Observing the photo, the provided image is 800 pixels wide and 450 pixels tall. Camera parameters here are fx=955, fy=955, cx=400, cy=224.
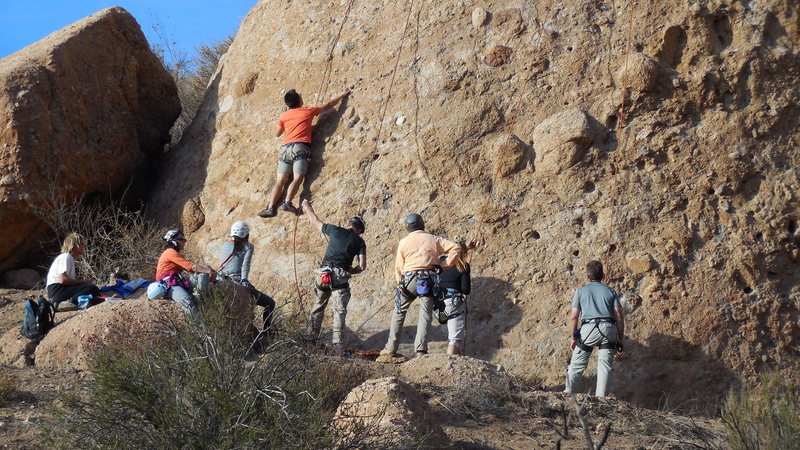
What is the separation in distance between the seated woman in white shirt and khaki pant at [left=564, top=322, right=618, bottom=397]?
4.30 metres

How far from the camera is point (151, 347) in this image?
6070mm

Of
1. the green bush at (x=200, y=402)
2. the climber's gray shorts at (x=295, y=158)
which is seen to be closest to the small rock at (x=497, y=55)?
the climber's gray shorts at (x=295, y=158)

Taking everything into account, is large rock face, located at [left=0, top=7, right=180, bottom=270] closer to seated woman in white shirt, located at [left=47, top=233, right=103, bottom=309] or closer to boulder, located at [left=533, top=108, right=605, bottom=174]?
seated woman in white shirt, located at [left=47, top=233, right=103, bottom=309]

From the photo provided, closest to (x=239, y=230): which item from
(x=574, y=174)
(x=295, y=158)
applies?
(x=295, y=158)

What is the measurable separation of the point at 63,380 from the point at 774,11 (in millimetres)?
7789

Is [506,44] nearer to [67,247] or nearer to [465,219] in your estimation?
[465,219]

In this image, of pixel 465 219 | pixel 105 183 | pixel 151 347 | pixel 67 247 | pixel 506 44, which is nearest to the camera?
pixel 151 347

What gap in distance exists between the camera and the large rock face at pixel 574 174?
894cm

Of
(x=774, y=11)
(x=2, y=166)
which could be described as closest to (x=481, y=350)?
(x=774, y=11)

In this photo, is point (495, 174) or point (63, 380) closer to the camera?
point (63, 380)

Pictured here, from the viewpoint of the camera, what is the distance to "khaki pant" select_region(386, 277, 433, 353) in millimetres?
8586

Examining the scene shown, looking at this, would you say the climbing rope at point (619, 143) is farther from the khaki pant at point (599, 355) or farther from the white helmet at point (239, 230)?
the white helmet at point (239, 230)

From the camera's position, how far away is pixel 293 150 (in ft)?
34.0

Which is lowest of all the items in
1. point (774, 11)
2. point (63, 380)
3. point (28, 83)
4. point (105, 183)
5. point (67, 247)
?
point (63, 380)
